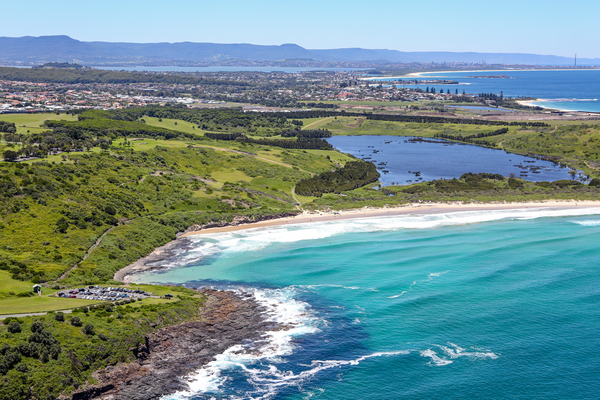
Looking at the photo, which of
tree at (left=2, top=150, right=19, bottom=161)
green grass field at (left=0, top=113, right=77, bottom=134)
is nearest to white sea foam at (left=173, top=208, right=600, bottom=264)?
tree at (left=2, top=150, right=19, bottom=161)

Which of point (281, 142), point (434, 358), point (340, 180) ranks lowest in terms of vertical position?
point (434, 358)

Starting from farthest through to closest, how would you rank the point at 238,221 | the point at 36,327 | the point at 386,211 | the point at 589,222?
1. the point at 386,211
2. the point at 589,222
3. the point at 238,221
4. the point at 36,327

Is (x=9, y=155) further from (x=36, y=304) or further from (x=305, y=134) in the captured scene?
(x=305, y=134)

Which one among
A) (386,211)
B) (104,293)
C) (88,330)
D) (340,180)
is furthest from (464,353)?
(340,180)

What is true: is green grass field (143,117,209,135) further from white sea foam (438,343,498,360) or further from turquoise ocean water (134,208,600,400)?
white sea foam (438,343,498,360)

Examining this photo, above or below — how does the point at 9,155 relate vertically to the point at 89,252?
above

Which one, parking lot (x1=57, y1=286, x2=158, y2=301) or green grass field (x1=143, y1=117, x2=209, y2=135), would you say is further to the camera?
green grass field (x1=143, y1=117, x2=209, y2=135)

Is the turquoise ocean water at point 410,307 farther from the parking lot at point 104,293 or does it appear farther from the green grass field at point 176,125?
the green grass field at point 176,125
